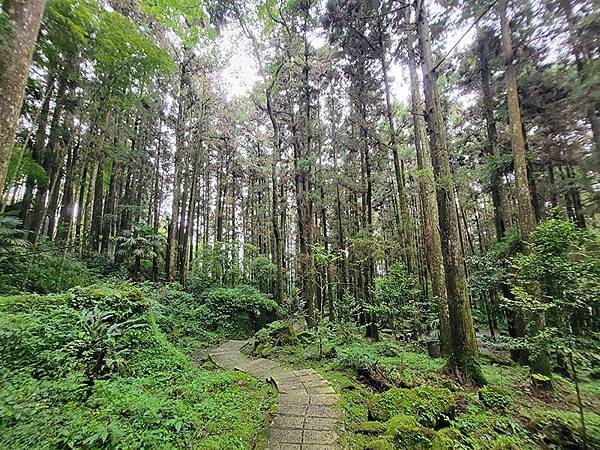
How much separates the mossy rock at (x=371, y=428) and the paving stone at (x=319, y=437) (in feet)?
1.18

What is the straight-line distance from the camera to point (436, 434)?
3033 mm

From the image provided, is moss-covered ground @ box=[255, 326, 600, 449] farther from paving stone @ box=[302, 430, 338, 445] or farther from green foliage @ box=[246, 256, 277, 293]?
green foliage @ box=[246, 256, 277, 293]

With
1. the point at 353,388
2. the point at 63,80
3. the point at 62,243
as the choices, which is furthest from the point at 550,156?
the point at 62,243

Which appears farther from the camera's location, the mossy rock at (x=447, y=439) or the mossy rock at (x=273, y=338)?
the mossy rock at (x=273, y=338)

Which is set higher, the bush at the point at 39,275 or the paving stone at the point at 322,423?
the bush at the point at 39,275

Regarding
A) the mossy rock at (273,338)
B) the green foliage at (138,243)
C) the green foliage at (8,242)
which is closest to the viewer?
the green foliage at (8,242)

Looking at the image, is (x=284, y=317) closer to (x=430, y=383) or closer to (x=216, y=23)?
(x=430, y=383)

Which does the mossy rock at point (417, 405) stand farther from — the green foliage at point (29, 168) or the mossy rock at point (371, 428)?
the green foliage at point (29, 168)

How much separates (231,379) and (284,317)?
6.53 meters

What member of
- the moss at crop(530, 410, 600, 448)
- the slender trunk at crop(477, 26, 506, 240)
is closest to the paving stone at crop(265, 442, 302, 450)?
the moss at crop(530, 410, 600, 448)

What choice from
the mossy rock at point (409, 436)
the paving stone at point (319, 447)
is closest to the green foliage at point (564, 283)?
the mossy rock at point (409, 436)

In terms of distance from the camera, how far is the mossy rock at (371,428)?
3.39 meters

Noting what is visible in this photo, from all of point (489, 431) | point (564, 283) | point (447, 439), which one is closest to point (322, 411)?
point (447, 439)

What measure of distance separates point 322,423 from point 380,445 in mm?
922
